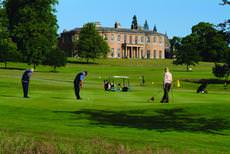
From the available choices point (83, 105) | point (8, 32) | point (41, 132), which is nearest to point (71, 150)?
point (41, 132)

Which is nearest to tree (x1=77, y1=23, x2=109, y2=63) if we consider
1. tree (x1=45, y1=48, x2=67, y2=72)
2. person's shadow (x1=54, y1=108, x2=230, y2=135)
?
tree (x1=45, y1=48, x2=67, y2=72)

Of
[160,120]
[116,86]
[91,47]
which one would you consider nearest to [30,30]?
[91,47]

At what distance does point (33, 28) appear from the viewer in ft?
339

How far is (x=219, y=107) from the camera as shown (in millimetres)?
27578

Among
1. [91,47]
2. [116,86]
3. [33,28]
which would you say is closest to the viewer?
[116,86]

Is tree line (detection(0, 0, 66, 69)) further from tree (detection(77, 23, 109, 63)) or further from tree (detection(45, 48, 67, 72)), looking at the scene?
tree (detection(77, 23, 109, 63))

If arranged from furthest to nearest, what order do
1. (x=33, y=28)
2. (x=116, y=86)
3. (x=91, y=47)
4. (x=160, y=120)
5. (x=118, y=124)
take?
(x=91, y=47) → (x=33, y=28) → (x=116, y=86) → (x=160, y=120) → (x=118, y=124)

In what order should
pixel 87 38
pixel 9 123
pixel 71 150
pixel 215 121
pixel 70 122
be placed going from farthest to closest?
pixel 87 38
pixel 215 121
pixel 70 122
pixel 9 123
pixel 71 150

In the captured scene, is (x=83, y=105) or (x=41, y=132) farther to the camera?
(x=83, y=105)

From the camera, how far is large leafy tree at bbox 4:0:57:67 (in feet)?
339

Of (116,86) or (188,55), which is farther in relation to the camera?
(188,55)

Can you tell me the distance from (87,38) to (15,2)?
48.7 meters

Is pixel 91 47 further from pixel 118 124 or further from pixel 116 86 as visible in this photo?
pixel 118 124

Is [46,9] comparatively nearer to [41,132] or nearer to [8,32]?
[8,32]
